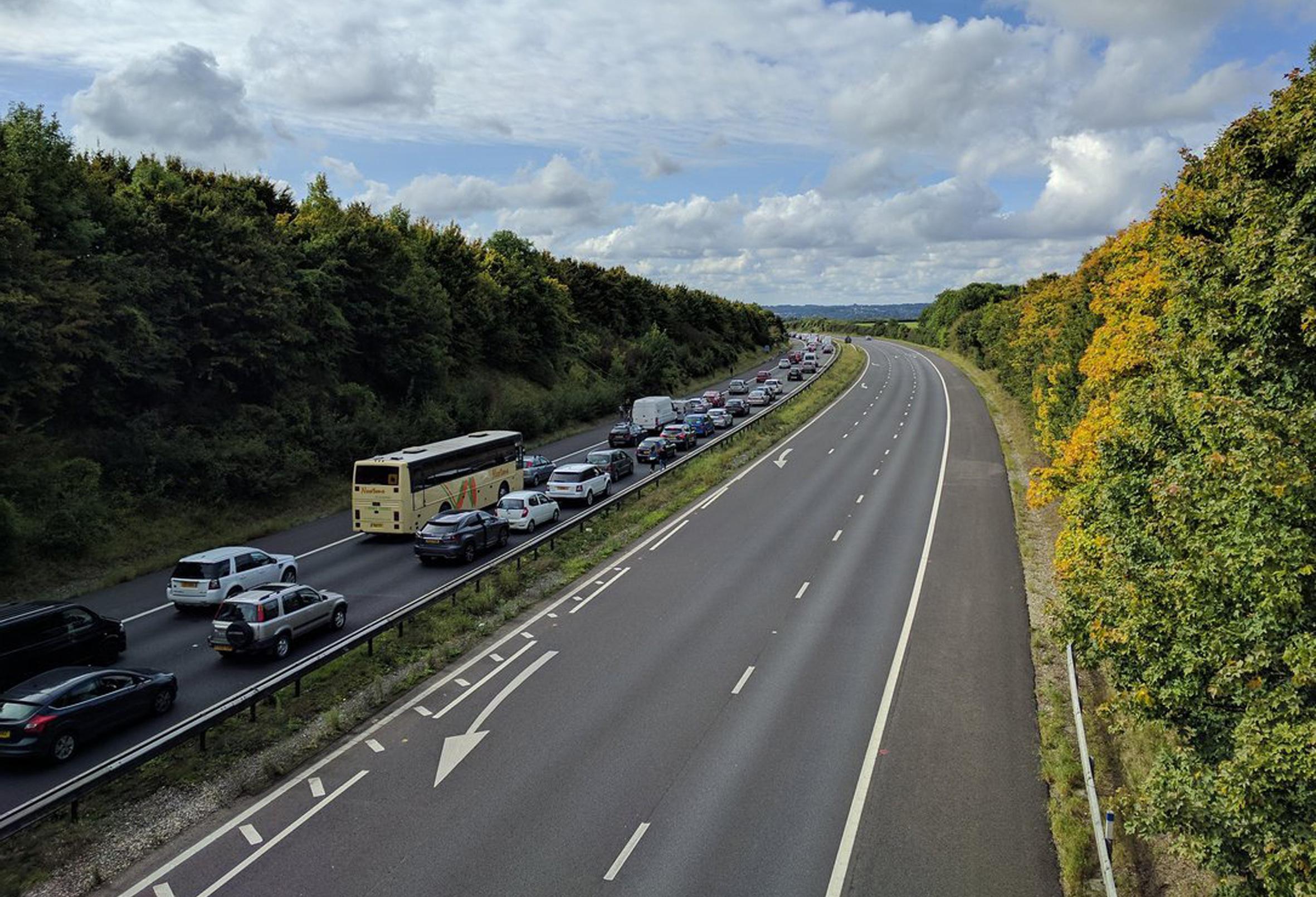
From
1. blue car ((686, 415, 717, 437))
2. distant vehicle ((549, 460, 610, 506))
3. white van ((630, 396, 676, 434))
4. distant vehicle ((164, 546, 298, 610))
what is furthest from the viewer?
white van ((630, 396, 676, 434))

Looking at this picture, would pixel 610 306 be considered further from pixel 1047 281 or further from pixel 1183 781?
pixel 1183 781

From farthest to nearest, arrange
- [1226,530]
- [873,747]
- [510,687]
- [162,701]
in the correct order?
[510,687] < [162,701] < [873,747] < [1226,530]

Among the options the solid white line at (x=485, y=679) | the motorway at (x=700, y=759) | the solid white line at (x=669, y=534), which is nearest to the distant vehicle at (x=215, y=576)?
the motorway at (x=700, y=759)

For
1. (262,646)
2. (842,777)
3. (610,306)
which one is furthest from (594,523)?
(610,306)

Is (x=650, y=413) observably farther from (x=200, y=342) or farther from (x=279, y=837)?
(x=279, y=837)

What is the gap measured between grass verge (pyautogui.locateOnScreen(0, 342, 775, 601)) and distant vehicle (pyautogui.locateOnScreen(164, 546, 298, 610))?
4076mm

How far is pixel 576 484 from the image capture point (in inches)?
1371

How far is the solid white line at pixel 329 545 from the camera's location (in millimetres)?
27878

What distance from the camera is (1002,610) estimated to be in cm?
2192

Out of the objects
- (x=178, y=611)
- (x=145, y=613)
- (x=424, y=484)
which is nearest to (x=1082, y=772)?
(x=178, y=611)

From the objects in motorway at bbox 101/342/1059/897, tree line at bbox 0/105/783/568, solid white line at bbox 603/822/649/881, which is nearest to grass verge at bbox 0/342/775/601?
tree line at bbox 0/105/783/568

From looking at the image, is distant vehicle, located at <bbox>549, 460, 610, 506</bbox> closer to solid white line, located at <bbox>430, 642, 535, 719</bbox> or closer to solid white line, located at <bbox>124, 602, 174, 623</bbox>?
solid white line, located at <bbox>430, 642, 535, 719</bbox>

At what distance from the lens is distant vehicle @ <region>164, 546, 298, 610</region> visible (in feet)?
71.3

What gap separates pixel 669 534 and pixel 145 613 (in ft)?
54.8
